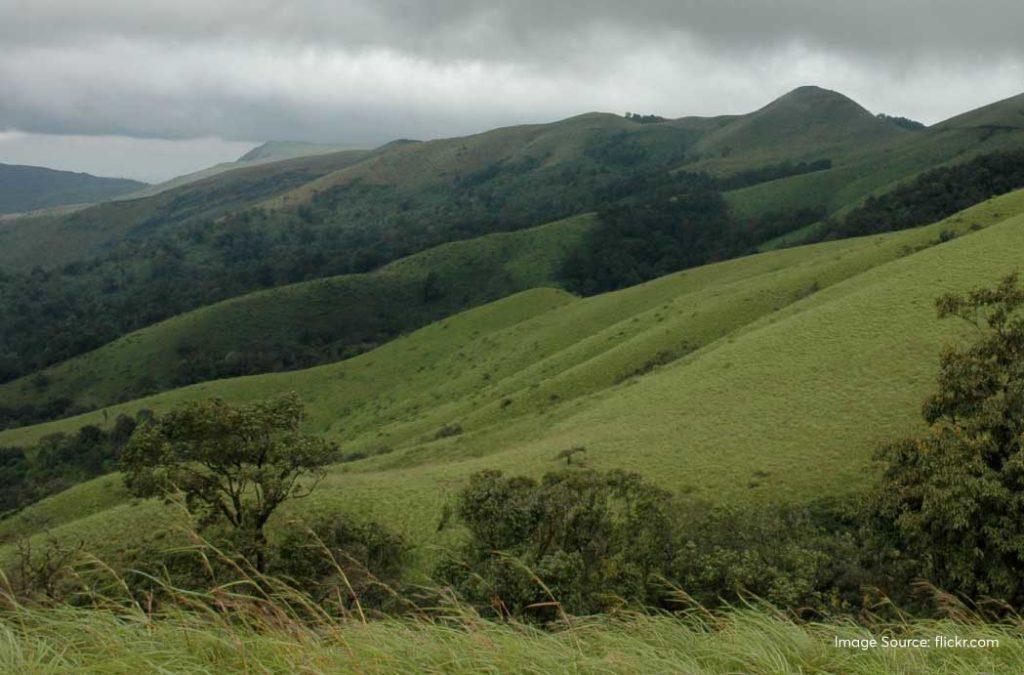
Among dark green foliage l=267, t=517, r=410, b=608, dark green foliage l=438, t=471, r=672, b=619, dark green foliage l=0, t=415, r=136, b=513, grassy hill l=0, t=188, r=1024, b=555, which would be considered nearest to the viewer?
dark green foliage l=438, t=471, r=672, b=619

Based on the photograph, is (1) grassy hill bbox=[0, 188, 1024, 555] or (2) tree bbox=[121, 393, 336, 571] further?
(1) grassy hill bbox=[0, 188, 1024, 555]

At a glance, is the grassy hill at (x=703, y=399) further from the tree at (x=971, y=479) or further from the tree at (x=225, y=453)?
the tree at (x=971, y=479)

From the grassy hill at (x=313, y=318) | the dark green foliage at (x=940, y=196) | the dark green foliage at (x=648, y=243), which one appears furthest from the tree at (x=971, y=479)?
the dark green foliage at (x=648, y=243)

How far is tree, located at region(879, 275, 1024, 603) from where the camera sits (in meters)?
16.9

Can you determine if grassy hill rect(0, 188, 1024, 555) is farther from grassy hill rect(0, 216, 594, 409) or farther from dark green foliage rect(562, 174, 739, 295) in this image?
dark green foliage rect(562, 174, 739, 295)

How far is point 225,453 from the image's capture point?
942 inches

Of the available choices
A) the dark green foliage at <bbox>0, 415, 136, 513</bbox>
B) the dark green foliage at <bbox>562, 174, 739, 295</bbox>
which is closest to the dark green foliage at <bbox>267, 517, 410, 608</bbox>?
the dark green foliage at <bbox>0, 415, 136, 513</bbox>

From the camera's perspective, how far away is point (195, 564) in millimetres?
19469

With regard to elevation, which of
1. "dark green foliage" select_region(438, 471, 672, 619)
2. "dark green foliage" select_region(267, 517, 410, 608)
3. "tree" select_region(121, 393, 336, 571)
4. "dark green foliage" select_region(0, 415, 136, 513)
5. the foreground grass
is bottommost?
"dark green foliage" select_region(0, 415, 136, 513)

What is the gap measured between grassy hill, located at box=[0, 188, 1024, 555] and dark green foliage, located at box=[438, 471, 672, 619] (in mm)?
7682

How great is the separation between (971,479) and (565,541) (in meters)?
9.93

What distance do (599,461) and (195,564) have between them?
19.0 meters

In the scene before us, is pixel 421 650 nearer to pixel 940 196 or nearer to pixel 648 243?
pixel 940 196

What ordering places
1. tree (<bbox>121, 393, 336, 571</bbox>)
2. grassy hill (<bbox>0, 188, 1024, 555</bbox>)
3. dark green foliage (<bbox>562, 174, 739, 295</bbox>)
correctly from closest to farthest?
tree (<bbox>121, 393, 336, 571</bbox>) → grassy hill (<bbox>0, 188, 1024, 555</bbox>) → dark green foliage (<bbox>562, 174, 739, 295</bbox>)
